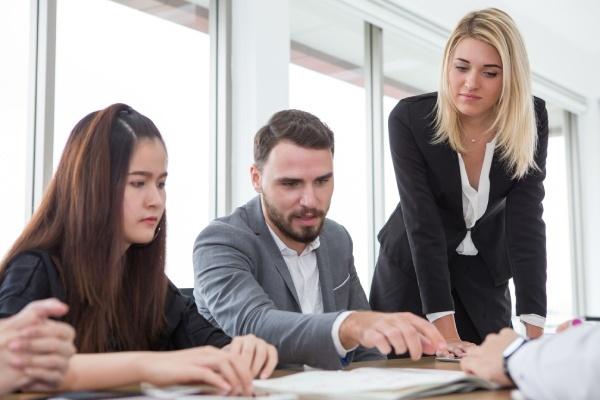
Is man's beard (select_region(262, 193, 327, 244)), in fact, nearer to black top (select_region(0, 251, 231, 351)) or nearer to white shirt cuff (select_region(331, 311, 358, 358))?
black top (select_region(0, 251, 231, 351))

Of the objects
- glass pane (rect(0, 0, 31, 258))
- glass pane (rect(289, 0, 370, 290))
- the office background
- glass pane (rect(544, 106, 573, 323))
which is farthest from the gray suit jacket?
glass pane (rect(544, 106, 573, 323))

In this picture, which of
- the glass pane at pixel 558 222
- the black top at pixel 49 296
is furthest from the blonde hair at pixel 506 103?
the glass pane at pixel 558 222

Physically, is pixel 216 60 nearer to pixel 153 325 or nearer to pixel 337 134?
pixel 337 134

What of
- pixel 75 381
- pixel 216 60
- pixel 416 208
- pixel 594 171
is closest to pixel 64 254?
pixel 75 381

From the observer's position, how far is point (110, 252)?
4.65 feet

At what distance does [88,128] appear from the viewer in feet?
4.75

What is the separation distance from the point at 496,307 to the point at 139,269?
1.07m

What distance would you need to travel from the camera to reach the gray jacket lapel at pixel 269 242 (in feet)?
5.63

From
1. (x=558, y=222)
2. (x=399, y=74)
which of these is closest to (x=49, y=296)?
(x=399, y=74)

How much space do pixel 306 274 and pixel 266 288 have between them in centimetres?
19

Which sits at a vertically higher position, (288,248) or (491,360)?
(288,248)

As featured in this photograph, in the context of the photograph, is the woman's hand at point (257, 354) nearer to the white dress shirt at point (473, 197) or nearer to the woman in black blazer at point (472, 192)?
the woman in black blazer at point (472, 192)

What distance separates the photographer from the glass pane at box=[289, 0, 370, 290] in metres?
4.50

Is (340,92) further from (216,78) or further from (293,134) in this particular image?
(293,134)
